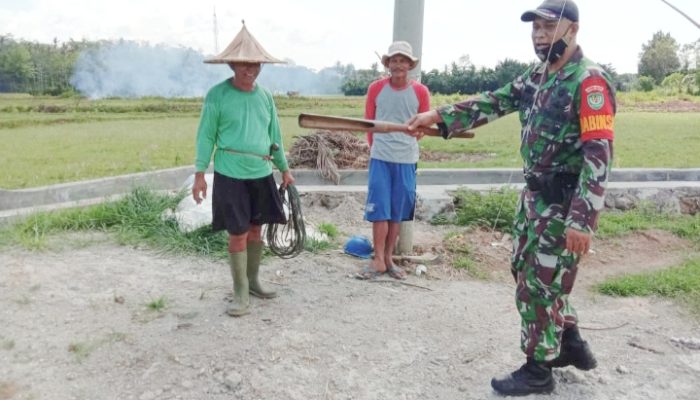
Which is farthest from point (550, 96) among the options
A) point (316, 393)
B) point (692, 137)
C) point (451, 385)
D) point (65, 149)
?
point (692, 137)

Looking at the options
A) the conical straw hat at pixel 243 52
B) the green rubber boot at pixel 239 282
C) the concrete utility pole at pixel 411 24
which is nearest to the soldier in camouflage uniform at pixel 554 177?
the conical straw hat at pixel 243 52

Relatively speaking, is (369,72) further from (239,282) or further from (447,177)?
(239,282)

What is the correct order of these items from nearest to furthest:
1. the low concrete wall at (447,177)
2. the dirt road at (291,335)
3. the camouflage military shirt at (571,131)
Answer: the camouflage military shirt at (571,131) → the dirt road at (291,335) → the low concrete wall at (447,177)

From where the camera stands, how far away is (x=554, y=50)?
2.82 meters

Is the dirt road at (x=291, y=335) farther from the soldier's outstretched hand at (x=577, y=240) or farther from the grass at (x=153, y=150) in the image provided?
the grass at (x=153, y=150)

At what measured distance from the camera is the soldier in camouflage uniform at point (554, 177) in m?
2.71

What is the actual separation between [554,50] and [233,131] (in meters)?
1.99

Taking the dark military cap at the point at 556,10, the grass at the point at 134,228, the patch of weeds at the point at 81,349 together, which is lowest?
the patch of weeds at the point at 81,349

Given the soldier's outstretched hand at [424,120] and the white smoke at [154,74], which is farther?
the white smoke at [154,74]

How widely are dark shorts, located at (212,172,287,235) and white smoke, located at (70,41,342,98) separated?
1859 inches

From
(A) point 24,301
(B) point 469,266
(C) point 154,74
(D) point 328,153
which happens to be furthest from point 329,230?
(C) point 154,74

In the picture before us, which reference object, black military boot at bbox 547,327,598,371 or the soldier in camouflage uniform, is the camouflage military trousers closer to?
the soldier in camouflage uniform

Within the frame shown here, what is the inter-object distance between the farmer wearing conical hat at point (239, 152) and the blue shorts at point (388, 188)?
35.4 inches

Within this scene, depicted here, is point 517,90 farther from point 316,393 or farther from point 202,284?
point 202,284
